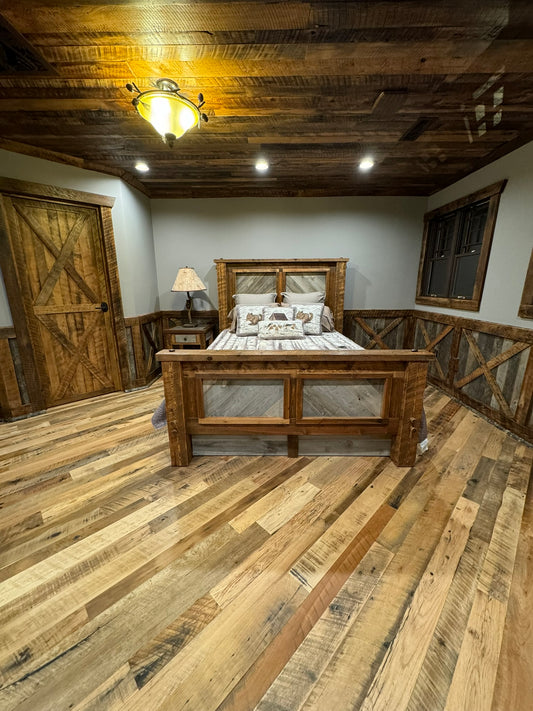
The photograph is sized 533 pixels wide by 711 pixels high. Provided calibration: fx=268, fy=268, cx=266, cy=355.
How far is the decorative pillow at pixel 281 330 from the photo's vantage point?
3036 millimetres

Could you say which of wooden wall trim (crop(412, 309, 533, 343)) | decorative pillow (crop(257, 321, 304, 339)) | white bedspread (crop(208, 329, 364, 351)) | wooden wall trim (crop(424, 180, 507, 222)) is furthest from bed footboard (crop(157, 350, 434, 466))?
wooden wall trim (crop(424, 180, 507, 222))

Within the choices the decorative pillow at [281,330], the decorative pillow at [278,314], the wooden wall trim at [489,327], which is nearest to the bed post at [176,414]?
the decorative pillow at [281,330]

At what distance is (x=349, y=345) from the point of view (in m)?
2.81

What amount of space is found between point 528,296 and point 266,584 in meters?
3.00

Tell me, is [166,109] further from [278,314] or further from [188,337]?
[188,337]

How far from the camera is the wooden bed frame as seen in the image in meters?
1.77

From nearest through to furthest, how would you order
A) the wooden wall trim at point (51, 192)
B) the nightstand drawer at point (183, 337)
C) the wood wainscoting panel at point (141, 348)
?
1. the wooden wall trim at point (51, 192)
2. the wood wainscoting panel at point (141, 348)
3. the nightstand drawer at point (183, 337)

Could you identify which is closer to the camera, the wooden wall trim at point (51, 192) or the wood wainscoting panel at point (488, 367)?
the wood wainscoting panel at point (488, 367)

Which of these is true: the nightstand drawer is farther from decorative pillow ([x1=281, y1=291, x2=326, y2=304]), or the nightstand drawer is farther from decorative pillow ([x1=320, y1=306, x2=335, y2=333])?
decorative pillow ([x1=320, y1=306, x2=335, y2=333])

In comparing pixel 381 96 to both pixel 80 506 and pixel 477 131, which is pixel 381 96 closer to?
pixel 477 131

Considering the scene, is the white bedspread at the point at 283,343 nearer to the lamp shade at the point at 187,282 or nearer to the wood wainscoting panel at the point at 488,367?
the lamp shade at the point at 187,282

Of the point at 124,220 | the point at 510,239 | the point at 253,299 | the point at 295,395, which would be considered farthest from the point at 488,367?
the point at 124,220

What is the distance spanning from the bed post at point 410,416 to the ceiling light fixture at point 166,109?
213cm

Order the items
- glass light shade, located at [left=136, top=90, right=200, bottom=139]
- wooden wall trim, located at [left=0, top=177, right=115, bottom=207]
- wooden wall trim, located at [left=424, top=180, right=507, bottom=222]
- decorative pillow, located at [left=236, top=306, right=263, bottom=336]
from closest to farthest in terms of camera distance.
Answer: glass light shade, located at [left=136, top=90, right=200, bottom=139], wooden wall trim, located at [left=0, top=177, right=115, bottom=207], wooden wall trim, located at [left=424, top=180, right=507, bottom=222], decorative pillow, located at [left=236, top=306, right=263, bottom=336]
